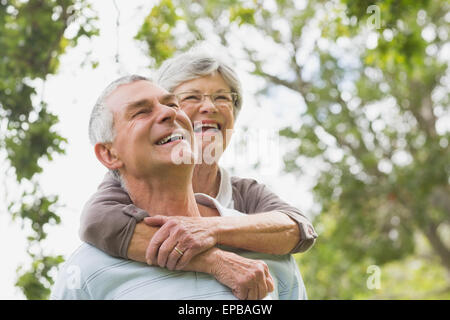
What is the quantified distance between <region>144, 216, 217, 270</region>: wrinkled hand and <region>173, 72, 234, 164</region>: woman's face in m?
0.24

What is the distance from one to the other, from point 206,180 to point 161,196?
18 centimetres

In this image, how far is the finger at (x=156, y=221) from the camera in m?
0.66

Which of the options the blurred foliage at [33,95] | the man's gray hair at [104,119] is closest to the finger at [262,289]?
the man's gray hair at [104,119]

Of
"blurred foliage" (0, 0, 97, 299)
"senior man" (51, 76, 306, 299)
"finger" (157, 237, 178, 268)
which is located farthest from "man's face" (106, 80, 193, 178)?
"blurred foliage" (0, 0, 97, 299)

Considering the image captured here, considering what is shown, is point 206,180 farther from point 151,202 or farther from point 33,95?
point 33,95

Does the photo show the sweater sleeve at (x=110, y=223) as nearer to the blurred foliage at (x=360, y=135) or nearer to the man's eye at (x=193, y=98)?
the man's eye at (x=193, y=98)

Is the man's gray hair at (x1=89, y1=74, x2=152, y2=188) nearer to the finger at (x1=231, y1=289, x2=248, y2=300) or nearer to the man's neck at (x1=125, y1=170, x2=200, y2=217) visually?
the man's neck at (x1=125, y1=170, x2=200, y2=217)

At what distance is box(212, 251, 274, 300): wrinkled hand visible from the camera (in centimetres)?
66

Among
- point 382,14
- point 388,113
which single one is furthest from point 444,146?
point 382,14

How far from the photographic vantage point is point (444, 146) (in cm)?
406

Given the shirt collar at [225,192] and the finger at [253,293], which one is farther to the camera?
the shirt collar at [225,192]

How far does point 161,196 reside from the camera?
28.0 inches

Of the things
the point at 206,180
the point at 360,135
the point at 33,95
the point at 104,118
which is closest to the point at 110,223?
the point at 104,118

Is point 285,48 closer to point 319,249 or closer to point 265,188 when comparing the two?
point 319,249
